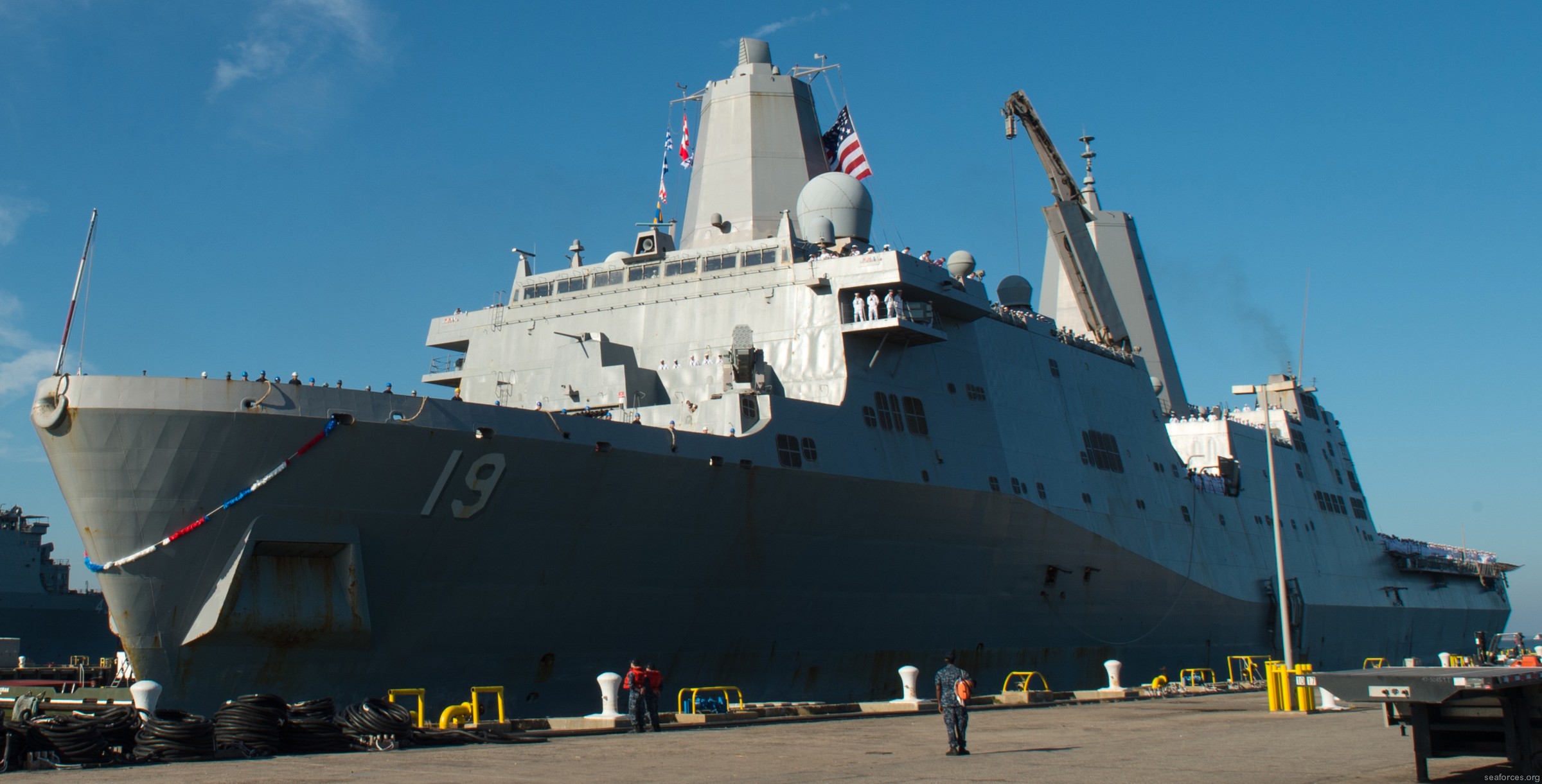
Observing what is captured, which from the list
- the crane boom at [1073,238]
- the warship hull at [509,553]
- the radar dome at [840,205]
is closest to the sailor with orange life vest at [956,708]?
the warship hull at [509,553]

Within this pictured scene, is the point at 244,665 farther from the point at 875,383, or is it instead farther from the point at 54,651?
the point at 54,651

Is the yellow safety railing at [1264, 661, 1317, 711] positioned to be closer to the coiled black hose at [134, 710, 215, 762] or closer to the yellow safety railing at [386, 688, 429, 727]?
the yellow safety railing at [386, 688, 429, 727]

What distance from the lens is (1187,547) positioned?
29922 mm

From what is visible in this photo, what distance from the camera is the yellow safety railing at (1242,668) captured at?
31109 mm

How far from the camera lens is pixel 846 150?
2809cm

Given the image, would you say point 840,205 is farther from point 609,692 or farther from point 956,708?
point 956,708

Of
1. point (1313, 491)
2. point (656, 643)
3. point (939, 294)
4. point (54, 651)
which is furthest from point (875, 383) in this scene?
point (54, 651)

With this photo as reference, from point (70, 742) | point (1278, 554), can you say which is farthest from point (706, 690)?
point (1278, 554)

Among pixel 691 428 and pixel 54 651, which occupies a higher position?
pixel 691 428

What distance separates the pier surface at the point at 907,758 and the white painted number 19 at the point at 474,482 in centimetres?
385

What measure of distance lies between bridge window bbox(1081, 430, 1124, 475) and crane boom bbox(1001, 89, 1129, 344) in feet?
19.5

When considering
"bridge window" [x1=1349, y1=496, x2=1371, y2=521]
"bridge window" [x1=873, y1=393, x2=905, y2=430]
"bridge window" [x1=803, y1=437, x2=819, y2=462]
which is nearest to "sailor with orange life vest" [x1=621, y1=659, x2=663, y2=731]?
"bridge window" [x1=803, y1=437, x2=819, y2=462]

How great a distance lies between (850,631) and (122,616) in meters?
11.3

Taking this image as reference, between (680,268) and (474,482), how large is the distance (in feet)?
29.6
